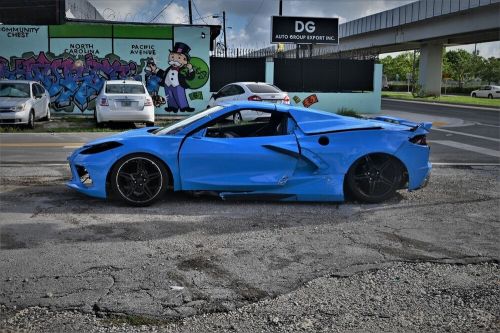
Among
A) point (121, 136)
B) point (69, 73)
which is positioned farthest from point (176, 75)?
point (121, 136)

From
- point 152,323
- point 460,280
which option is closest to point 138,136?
point 152,323

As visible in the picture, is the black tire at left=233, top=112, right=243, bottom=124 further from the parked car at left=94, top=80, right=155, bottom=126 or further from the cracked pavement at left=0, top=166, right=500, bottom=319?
the parked car at left=94, top=80, right=155, bottom=126

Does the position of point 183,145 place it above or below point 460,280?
above

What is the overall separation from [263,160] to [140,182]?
1.51m


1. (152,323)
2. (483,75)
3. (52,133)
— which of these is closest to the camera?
(152,323)

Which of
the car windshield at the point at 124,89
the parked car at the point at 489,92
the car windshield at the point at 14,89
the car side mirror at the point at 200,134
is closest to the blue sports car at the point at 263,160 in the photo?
the car side mirror at the point at 200,134

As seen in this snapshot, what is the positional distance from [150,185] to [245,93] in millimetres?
12034

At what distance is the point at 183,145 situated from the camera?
21.5ft

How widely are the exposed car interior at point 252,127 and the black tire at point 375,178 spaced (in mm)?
1080

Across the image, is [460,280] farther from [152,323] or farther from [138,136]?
[138,136]

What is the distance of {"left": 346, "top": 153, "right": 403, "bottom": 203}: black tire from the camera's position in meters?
6.85

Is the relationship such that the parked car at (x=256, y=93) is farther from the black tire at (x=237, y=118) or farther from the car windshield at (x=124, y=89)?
the black tire at (x=237, y=118)

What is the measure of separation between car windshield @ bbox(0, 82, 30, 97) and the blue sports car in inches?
459

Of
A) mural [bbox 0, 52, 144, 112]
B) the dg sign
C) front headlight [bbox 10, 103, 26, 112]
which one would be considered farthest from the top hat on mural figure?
front headlight [bbox 10, 103, 26, 112]
